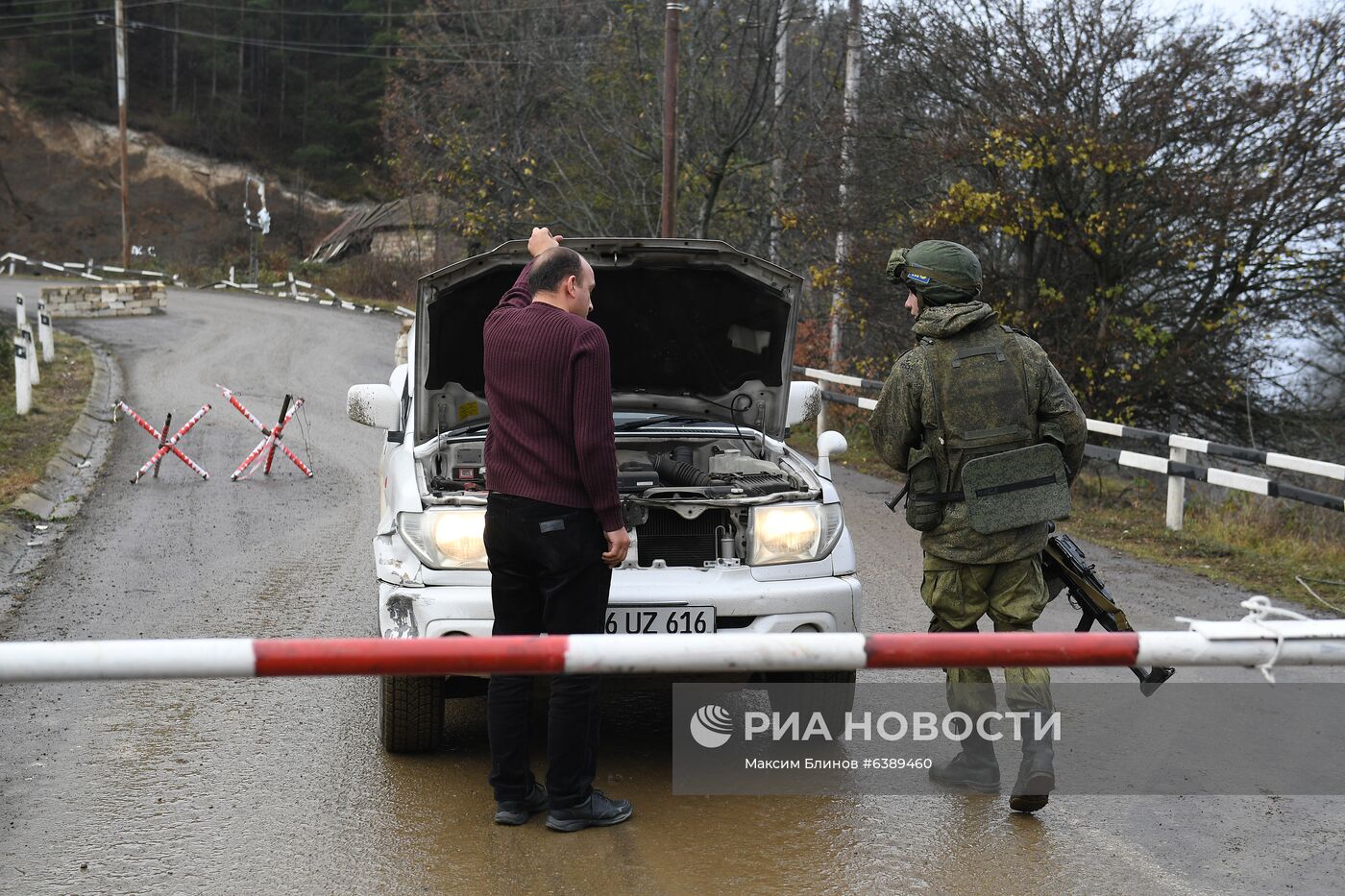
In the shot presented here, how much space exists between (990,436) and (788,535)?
925mm

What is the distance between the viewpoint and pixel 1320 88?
Answer: 13648 millimetres

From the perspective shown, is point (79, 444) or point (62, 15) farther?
point (62, 15)

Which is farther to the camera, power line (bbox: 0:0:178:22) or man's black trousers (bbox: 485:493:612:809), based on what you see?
power line (bbox: 0:0:178:22)

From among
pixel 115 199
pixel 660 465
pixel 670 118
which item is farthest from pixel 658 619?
pixel 115 199

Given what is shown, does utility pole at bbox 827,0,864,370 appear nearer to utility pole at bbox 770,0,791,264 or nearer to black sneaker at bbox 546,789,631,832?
utility pole at bbox 770,0,791,264

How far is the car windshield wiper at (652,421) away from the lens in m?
6.58

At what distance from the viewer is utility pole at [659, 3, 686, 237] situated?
20.0 m

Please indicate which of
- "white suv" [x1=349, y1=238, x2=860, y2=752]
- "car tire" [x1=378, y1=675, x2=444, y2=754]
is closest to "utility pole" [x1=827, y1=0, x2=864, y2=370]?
"white suv" [x1=349, y1=238, x2=860, y2=752]

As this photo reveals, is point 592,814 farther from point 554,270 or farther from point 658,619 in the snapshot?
point 554,270

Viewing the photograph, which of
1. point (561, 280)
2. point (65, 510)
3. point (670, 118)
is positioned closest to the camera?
point (561, 280)

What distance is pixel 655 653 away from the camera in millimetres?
2842

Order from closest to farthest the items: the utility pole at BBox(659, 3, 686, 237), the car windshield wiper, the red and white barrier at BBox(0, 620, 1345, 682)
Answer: the red and white barrier at BBox(0, 620, 1345, 682), the car windshield wiper, the utility pole at BBox(659, 3, 686, 237)

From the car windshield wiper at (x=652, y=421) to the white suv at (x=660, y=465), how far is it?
0.01 m

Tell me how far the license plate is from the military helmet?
55.9 inches
